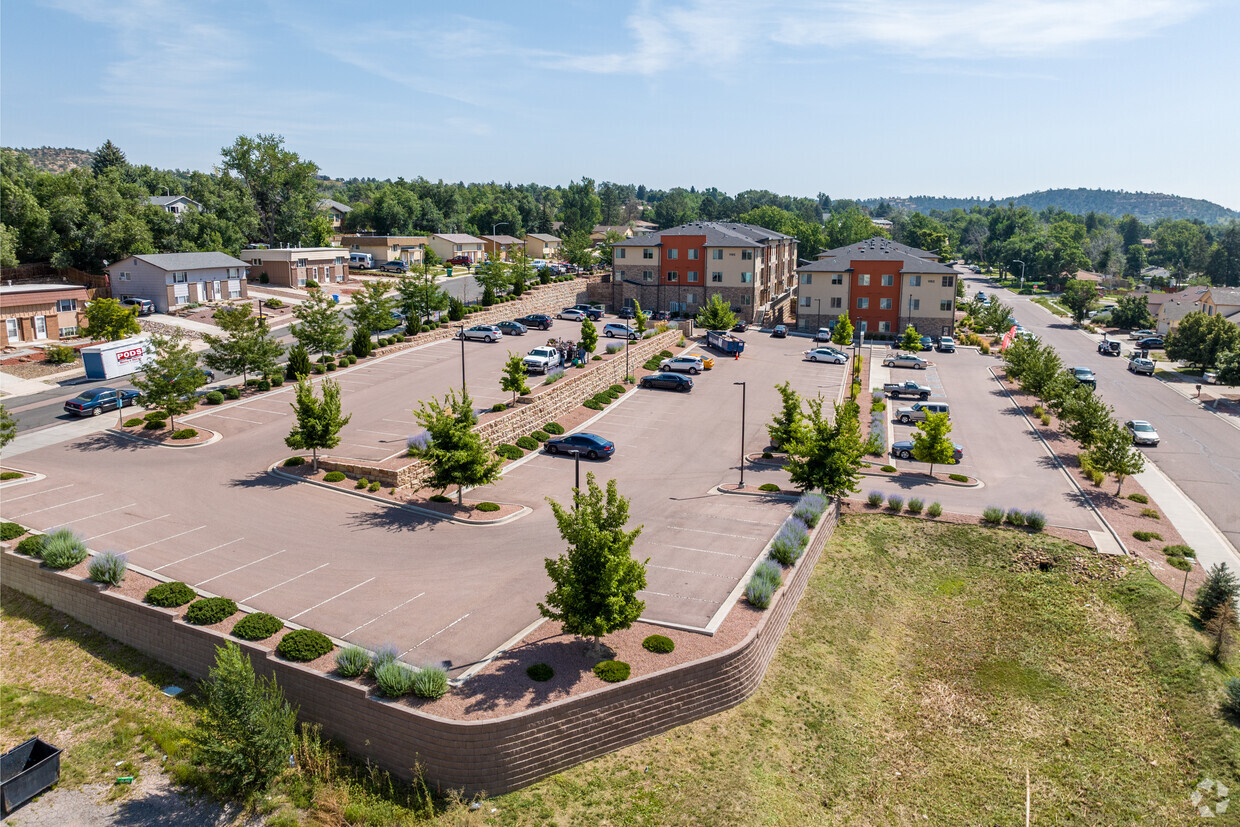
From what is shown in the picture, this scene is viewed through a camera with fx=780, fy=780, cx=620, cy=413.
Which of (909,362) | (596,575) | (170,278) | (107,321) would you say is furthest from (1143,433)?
(170,278)

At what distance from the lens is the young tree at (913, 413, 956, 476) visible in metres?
40.9

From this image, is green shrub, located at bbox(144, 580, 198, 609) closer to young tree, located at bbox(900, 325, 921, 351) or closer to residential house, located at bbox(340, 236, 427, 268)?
young tree, located at bbox(900, 325, 921, 351)

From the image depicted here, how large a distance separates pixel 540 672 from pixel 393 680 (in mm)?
3799

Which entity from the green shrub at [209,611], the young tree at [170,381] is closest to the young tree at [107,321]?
the young tree at [170,381]

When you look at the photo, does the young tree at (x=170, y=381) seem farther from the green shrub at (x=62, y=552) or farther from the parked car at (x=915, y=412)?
the parked car at (x=915, y=412)

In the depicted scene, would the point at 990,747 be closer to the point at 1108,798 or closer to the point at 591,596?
the point at 1108,798

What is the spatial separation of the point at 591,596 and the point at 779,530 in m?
12.4

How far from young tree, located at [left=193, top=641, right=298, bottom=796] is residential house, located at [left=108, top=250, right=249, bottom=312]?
61489mm

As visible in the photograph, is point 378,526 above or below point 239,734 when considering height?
above

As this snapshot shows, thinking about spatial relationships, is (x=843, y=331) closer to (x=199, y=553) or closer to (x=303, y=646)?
(x=199, y=553)

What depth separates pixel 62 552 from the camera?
86.7 feet

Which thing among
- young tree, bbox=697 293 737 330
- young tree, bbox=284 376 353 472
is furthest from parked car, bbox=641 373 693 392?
young tree, bbox=284 376 353 472

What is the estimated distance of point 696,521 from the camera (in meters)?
33.4

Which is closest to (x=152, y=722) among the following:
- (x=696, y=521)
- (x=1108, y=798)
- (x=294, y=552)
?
(x=294, y=552)
